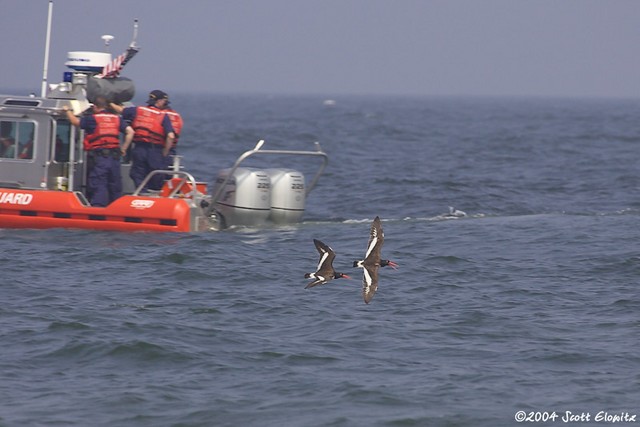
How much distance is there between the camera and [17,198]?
15.1 meters

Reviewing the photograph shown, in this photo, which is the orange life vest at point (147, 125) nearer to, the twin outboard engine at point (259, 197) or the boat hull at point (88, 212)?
the boat hull at point (88, 212)

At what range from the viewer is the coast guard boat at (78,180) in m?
15.0

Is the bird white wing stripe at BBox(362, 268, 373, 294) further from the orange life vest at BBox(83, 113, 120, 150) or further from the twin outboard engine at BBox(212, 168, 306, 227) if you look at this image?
the twin outboard engine at BBox(212, 168, 306, 227)

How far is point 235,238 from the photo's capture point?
50.5ft

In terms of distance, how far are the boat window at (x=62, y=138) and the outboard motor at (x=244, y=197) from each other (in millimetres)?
2030

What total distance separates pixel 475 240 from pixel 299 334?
597 cm

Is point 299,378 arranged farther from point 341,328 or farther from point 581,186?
point 581,186

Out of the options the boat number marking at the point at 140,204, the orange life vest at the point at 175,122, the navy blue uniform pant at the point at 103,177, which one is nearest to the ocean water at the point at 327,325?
the boat number marking at the point at 140,204

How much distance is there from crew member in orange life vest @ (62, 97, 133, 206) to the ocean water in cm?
56

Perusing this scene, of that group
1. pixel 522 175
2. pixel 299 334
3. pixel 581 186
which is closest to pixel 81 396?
pixel 299 334

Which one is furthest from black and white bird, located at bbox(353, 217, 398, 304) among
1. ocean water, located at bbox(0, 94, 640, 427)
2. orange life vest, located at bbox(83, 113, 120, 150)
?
orange life vest, located at bbox(83, 113, 120, 150)

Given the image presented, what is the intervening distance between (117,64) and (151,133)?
1155mm

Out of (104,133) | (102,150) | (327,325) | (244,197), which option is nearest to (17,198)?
(102,150)

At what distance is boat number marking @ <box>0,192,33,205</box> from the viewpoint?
49.4 feet
